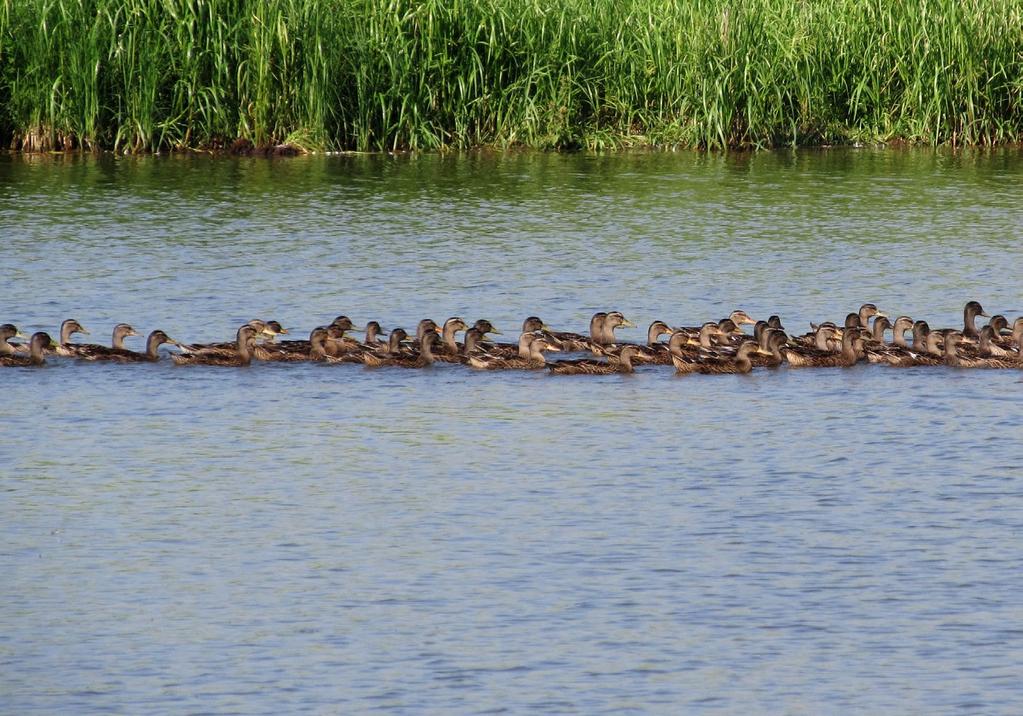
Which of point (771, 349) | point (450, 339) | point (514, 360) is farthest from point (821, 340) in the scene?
point (450, 339)

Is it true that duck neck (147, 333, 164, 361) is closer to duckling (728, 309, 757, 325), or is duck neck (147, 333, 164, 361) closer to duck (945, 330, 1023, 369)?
duckling (728, 309, 757, 325)

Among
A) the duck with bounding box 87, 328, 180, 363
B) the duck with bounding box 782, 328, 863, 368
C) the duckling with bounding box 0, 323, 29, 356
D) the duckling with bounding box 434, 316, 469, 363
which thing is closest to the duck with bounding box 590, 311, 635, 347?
A: the duckling with bounding box 434, 316, 469, 363

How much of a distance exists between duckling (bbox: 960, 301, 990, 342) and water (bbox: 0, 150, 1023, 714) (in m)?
0.76

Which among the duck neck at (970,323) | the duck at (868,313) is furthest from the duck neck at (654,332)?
the duck neck at (970,323)

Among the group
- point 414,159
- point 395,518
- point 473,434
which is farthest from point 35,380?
point 414,159

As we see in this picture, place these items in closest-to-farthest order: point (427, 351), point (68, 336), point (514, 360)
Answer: point (514, 360), point (427, 351), point (68, 336)

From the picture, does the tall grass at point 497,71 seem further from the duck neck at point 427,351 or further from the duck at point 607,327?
the duck neck at point 427,351

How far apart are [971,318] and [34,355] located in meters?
7.86

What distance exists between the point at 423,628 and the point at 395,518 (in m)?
2.06

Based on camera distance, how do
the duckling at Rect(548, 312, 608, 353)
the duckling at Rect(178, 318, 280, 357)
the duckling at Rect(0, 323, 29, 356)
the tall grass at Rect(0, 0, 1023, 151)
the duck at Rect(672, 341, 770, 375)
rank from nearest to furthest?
the duck at Rect(672, 341, 770, 375)
the duckling at Rect(178, 318, 280, 357)
the duckling at Rect(0, 323, 29, 356)
the duckling at Rect(548, 312, 608, 353)
the tall grass at Rect(0, 0, 1023, 151)

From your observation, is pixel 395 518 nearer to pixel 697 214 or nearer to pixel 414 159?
pixel 697 214

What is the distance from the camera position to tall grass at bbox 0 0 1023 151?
2733cm

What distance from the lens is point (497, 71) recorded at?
28141 millimetres

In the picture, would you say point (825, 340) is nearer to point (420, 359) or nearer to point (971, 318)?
point (971, 318)
